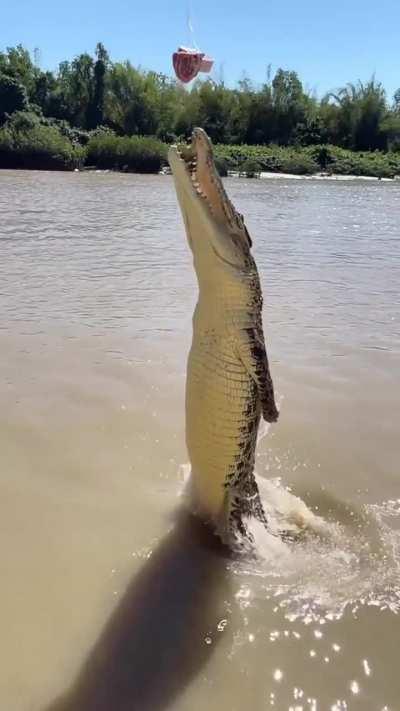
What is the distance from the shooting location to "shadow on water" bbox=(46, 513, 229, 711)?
1999 millimetres

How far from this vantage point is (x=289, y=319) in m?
6.03

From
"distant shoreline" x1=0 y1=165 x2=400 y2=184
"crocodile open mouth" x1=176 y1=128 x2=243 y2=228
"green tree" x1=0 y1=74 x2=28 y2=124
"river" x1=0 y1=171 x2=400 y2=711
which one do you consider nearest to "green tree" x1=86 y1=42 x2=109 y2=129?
"green tree" x1=0 y1=74 x2=28 y2=124

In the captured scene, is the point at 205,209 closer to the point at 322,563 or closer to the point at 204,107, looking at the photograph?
the point at 322,563

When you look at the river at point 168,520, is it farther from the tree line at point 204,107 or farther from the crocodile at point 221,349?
the tree line at point 204,107

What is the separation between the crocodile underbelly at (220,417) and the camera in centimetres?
268

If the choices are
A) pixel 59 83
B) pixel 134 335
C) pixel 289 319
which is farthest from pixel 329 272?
pixel 59 83

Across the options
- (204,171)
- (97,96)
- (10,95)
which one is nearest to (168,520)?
(204,171)

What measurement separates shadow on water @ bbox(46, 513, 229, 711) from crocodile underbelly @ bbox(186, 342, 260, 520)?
0.94ft

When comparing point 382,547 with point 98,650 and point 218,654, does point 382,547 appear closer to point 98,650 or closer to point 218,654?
point 218,654

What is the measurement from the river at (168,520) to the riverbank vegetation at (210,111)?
34.7m

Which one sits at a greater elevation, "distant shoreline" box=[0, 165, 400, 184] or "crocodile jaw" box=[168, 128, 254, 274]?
"crocodile jaw" box=[168, 128, 254, 274]

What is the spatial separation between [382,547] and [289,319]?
11.1 ft

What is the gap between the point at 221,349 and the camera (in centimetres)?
266

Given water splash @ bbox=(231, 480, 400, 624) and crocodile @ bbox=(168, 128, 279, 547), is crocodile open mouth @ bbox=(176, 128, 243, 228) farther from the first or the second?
water splash @ bbox=(231, 480, 400, 624)
